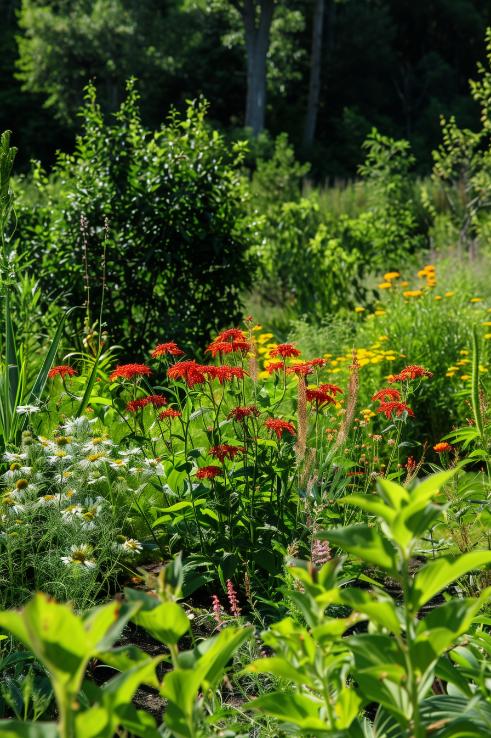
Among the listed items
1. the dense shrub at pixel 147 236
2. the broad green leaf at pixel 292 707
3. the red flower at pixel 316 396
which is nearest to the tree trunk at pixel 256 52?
the dense shrub at pixel 147 236

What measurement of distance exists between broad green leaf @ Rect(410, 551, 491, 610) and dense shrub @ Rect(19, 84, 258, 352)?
16.0ft

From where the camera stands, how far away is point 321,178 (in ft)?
90.3

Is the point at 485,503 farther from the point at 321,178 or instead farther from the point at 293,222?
the point at 321,178

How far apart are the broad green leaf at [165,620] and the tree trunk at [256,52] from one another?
24772 millimetres

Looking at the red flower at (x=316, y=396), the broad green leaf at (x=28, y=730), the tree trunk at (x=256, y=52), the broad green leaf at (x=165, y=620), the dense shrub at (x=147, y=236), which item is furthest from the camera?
the tree trunk at (x=256, y=52)

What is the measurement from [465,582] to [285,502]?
70 cm

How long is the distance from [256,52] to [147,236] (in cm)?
2011

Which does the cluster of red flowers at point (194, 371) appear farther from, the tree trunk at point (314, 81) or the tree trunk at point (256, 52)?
Result: the tree trunk at point (314, 81)

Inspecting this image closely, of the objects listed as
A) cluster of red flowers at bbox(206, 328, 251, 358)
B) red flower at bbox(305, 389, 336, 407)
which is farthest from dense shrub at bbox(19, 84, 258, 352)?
red flower at bbox(305, 389, 336, 407)

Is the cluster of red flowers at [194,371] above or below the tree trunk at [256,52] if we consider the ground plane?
below

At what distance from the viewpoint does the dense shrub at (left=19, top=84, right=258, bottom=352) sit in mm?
6137

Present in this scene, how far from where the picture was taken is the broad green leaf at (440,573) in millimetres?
1213

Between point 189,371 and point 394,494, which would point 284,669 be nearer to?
point 394,494

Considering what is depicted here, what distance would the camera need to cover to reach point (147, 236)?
20.2 feet
